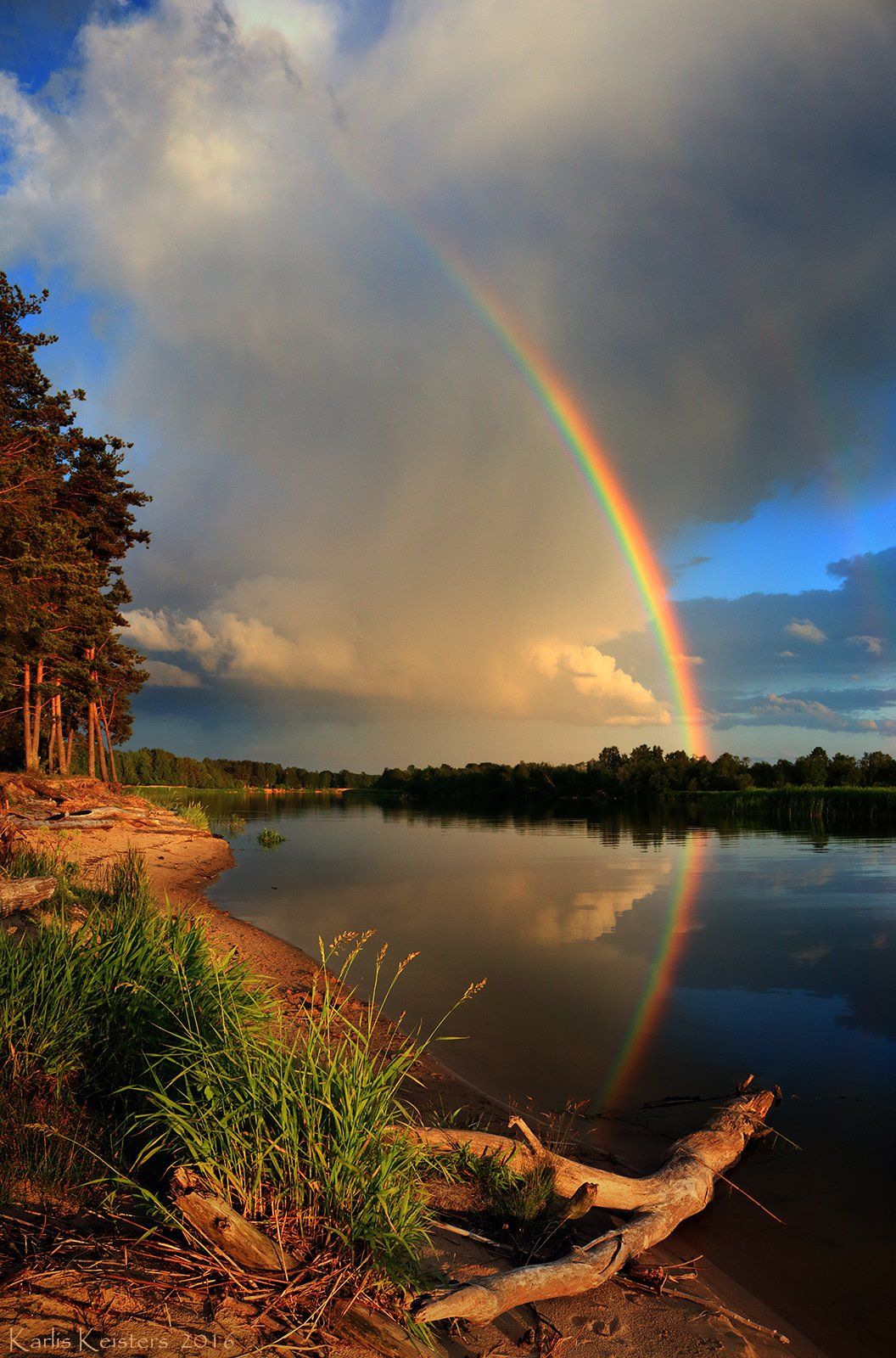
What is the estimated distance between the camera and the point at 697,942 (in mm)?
17250

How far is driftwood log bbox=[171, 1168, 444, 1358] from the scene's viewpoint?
3.36m

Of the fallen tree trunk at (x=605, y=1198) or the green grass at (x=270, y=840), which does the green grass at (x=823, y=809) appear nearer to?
the green grass at (x=270, y=840)

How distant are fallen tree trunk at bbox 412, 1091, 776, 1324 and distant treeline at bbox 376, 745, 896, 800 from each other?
326 ft

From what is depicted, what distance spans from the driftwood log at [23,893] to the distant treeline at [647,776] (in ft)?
327

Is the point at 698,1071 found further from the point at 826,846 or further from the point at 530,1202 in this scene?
the point at 826,846

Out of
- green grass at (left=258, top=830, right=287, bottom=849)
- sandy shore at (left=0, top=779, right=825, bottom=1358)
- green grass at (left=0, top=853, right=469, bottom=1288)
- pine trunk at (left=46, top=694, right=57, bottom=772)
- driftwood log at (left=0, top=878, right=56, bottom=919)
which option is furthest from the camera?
pine trunk at (left=46, top=694, right=57, bottom=772)

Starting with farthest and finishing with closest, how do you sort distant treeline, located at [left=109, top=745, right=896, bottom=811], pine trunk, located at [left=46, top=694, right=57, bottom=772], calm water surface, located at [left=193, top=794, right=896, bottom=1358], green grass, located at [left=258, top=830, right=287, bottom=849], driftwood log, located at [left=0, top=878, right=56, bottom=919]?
distant treeline, located at [left=109, top=745, right=896, bottom=811]
pine trunk, located at [left=46, top=694, right=57, bottom=772]
green grass, located at [left=258, top=830, right=287, bottom=849]
driftwood log, located at [left=0, top=878, right=56, bottom=919]
calm water surface, located at [left=193, top=794, right=896, bottom=1358]

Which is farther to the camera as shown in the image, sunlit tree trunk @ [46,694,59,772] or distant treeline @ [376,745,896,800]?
distant treeline @ [376,745,896,800]

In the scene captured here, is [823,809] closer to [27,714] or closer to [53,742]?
[53,742]

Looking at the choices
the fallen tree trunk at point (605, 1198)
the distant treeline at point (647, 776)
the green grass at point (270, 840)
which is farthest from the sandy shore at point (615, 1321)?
the distant treeline at point (647, 776)

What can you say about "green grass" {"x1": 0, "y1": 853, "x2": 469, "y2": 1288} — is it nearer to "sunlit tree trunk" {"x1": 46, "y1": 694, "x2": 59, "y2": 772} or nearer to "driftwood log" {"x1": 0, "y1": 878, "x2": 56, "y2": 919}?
"driftwood log" {"x1": 0, "y1": 878, "x2": 56, "y2": 919}

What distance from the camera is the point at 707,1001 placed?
1252cm

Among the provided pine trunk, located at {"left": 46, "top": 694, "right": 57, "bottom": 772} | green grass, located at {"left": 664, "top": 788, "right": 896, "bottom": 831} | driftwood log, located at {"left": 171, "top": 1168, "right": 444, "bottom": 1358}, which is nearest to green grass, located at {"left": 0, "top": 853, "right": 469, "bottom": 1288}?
driftwood log, located at {"left": 171, "top": 1168, "right": 444, "bottom": 1358}

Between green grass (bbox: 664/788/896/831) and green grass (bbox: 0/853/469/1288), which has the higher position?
green grass (bbox: 0/853/469/1288)
